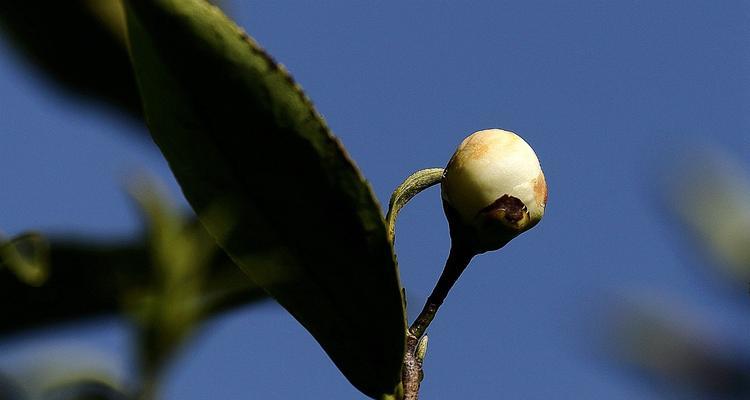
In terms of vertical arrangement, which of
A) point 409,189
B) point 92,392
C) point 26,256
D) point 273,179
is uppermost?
point 409,189

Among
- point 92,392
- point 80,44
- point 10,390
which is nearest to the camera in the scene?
point 92,392

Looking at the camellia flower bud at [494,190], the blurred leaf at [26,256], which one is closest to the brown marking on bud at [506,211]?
the camellia flower bud at [494,190]

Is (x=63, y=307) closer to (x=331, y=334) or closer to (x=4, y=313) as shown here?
(x=4, y=313)

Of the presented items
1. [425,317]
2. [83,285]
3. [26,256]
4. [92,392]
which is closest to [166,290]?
[92,392]

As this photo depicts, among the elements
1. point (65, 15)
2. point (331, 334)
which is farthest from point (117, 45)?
point (331, 334)

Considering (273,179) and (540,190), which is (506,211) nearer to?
(540,190)

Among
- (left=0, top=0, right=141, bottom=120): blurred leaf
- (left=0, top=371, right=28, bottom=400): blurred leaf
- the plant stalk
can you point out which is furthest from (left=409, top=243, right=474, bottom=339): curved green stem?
(left=0, top=371, right=28, bottom=400): blurred leaf
